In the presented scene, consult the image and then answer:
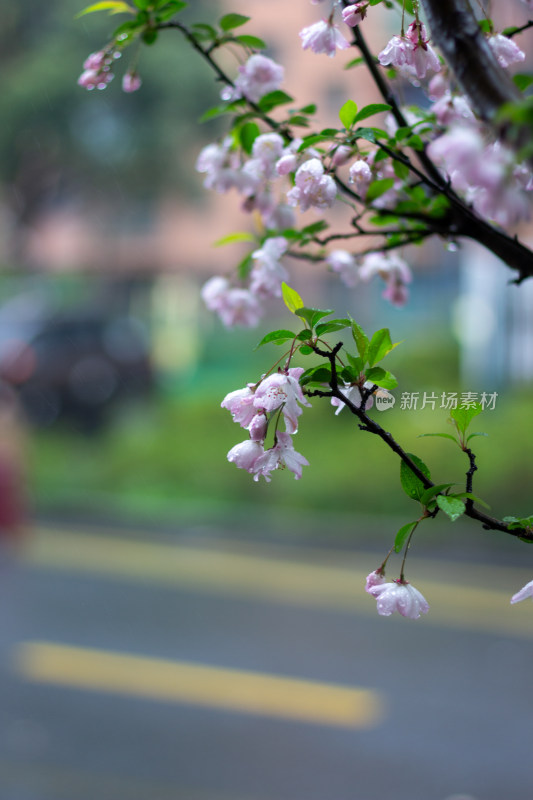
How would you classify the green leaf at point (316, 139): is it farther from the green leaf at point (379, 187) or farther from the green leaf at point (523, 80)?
the green leaf at point (523, 80)

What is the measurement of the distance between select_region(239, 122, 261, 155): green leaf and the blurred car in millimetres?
8788

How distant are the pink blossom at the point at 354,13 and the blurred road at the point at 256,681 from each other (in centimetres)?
303

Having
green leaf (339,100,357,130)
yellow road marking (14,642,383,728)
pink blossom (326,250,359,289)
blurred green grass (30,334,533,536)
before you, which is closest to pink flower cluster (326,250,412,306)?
pink blossom (326,250,359,289)

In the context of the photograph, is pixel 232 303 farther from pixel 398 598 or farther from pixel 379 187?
pixel 398 598

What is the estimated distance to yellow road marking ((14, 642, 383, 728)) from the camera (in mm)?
4199

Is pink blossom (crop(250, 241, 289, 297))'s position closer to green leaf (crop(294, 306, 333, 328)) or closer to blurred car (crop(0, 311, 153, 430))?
green leaf (crop(294, 306, 333, 328))

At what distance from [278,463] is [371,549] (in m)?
5.63

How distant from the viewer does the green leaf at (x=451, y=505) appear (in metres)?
0.99

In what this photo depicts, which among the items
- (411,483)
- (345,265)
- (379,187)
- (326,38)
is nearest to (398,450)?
(411,483)

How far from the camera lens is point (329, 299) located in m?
18.5

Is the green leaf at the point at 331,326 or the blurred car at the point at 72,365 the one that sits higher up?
the blurred car at the point at 72,365

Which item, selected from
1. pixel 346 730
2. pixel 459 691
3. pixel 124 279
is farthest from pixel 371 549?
pixel 124 279

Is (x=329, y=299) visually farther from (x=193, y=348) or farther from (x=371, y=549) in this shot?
(x=371, y=549)

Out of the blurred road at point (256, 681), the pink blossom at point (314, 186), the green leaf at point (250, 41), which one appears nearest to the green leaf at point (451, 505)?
the pink blossom at point (314, 186)
